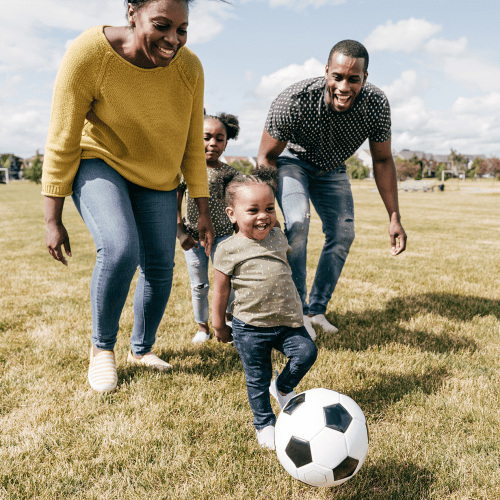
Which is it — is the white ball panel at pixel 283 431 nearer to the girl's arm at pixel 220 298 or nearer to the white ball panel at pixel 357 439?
the white ball panel at pixel 357 439

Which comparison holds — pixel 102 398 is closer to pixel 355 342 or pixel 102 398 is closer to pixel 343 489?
pixel 343 489

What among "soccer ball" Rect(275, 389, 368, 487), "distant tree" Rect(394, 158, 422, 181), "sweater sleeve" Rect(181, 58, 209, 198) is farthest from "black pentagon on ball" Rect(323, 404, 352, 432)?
"distant tree" Rect(394, 158, 422, 181)

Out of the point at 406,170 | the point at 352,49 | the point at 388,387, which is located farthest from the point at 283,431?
the point at 406,170

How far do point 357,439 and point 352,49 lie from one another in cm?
274

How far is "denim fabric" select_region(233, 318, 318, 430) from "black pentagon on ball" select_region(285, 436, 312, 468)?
39 centimetres

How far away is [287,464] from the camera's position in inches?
79.9

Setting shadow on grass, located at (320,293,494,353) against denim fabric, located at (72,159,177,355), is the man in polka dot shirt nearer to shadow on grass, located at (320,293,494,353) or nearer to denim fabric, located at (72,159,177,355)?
shadow on grass, located at (320,293,494,353)

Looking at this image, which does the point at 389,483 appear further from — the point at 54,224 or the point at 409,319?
the point at 409,319

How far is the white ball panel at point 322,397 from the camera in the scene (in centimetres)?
216

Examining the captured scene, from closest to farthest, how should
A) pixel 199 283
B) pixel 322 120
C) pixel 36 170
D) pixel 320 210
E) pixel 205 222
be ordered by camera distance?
pixel 205 222, pixel 322 120, pixel 199 283, pixel 320 210, pixel 36 170

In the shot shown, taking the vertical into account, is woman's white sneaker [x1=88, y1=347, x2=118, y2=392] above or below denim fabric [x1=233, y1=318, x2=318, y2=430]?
below

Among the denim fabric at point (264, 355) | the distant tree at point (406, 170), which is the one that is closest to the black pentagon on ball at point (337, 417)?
the denim fabric at point (264, 355)

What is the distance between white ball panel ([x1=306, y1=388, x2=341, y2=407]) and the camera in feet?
7.09

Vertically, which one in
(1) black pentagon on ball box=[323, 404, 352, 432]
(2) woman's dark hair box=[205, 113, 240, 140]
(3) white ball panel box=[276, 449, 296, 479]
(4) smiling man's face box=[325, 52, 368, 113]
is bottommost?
(3) white ball panel box=[276, 449, 296, 479]
